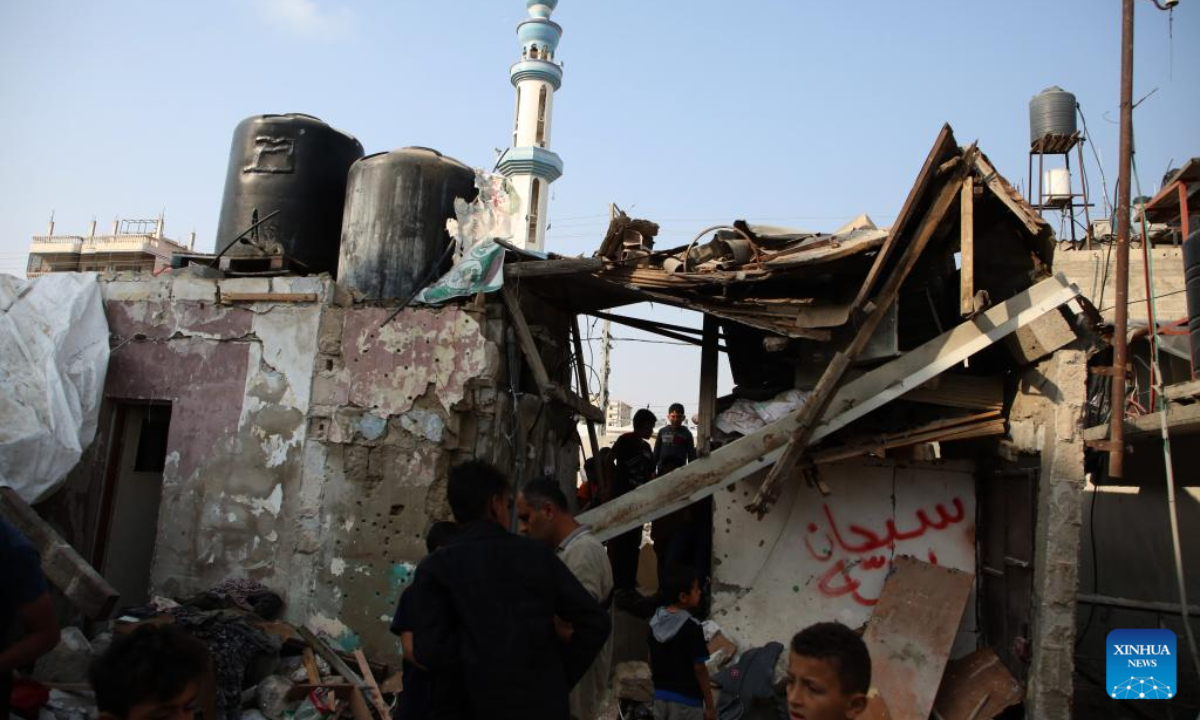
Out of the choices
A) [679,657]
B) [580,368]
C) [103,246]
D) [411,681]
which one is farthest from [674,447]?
[103,246]

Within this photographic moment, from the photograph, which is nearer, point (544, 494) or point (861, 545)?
point (544, 494)

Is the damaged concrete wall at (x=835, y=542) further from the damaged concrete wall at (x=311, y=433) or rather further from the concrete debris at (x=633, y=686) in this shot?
the damaged concrete wall at (x=311, y=433)

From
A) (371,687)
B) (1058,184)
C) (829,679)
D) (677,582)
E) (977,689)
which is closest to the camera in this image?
(829,679)

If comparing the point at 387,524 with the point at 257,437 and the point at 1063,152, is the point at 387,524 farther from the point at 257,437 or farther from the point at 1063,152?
the point at 1063,152

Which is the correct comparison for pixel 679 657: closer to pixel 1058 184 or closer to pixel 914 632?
pixel 914 632

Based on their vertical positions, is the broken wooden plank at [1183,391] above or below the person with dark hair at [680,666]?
above

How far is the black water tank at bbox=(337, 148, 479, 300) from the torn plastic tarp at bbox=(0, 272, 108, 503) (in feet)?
6.49

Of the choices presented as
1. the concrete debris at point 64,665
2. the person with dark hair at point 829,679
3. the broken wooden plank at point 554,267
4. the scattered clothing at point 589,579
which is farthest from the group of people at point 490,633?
the broken wooden plank at point 554,267

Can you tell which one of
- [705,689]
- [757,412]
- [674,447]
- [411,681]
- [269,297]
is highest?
[269,297]

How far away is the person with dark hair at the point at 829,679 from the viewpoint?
231 cm

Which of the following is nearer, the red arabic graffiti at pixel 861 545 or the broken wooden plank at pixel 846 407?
the broken wooden plank at pixel 846 407

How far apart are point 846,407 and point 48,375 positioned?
5.78 metres

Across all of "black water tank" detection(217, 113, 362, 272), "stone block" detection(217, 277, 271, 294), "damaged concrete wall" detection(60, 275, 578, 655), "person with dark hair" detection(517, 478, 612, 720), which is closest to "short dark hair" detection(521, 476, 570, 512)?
"person with dark hair" detection(517, 478, 612, 720)

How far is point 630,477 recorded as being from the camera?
7.94 metres
